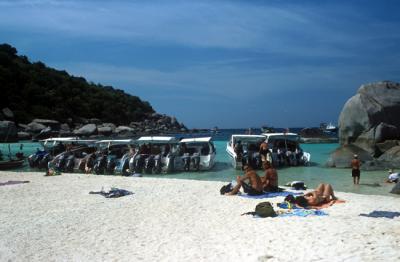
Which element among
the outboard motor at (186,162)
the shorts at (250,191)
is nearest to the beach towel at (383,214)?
the shorts at (250,191)

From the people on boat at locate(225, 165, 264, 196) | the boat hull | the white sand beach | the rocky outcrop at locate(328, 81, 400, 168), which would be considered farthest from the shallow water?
the rocky outcrop at locate(328, 81, 400, 168)

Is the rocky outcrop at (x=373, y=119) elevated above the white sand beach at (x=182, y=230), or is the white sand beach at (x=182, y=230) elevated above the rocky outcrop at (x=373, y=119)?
the rocky outcrop at (x=373, y=119)

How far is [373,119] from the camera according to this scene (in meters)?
35.5

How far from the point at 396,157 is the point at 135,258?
1023 inches

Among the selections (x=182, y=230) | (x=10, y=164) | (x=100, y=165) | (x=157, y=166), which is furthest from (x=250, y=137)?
(x=182, y=230)

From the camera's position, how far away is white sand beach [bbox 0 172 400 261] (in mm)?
7883

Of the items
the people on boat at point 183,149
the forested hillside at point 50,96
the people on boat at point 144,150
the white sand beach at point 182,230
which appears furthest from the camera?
the forested hillside at point 50,96

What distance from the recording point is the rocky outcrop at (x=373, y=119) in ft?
112

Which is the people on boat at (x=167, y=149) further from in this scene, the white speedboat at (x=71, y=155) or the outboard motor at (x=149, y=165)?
the white speedboat at (x=71, y=155)

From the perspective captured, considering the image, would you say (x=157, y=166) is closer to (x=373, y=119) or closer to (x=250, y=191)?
(x=250, y=191)

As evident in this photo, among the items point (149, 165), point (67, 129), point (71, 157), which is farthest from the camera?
point (67, 129)

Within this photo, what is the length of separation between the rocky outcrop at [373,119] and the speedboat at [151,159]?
15.2 m

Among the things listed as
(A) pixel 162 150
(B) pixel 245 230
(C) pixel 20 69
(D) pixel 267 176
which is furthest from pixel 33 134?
(B) pixel 245 230

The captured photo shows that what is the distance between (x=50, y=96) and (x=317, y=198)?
3311 inches
